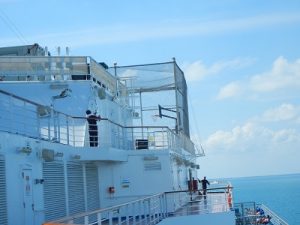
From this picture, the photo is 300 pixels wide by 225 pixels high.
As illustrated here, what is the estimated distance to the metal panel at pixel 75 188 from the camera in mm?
15071

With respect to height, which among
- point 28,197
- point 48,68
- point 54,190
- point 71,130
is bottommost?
point 28,197

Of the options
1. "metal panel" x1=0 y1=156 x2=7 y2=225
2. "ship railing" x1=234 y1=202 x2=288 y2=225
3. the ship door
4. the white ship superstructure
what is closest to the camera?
"metal panel" x1=0 y1=156 x2=7 y2=225

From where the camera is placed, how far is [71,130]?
17.3 m

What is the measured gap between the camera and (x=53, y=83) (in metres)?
18.5

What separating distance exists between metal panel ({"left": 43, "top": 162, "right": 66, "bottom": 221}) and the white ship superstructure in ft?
0.08

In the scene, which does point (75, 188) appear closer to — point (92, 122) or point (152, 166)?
point (92, 122)

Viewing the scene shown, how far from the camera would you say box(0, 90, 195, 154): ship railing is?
15.2 meters

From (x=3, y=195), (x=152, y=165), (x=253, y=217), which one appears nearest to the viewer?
(x=3, y=195)

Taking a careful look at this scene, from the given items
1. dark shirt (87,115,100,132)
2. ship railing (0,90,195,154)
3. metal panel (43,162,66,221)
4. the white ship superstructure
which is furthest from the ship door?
dark shirt (87,115,100,132)

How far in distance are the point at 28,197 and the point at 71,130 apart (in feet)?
17.5

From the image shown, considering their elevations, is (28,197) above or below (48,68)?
below

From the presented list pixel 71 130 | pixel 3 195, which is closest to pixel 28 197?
pixel 3 195

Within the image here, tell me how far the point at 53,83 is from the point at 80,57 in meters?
1.37

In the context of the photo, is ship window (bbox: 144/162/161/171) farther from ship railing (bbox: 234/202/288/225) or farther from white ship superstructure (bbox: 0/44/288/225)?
ship railing (bbox: 234/202/288/225)
